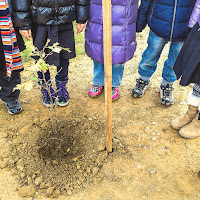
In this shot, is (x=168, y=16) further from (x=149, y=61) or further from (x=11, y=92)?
(x=11, y=92)

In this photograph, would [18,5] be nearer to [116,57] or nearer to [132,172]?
[116,57]

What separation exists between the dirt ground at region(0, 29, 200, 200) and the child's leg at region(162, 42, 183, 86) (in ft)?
1.17

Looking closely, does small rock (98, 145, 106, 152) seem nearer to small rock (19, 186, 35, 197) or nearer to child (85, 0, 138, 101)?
small rock (19, 186, 35, 197)

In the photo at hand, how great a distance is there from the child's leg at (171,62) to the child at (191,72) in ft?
1.20

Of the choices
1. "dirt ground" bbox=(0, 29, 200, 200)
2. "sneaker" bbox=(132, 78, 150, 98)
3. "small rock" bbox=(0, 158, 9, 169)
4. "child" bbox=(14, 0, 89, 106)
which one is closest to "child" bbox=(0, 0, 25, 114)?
"child" bbox=(14, 0, 89, 106)

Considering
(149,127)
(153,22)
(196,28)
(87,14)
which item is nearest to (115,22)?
(87,14)

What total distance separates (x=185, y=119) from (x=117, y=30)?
4.24ft

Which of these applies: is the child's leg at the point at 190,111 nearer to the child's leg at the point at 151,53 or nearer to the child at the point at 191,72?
the child at the point at 191,72

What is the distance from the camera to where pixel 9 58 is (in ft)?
7.07

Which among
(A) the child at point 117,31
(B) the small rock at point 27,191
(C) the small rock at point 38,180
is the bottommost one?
(B) the small rock at point 27,191

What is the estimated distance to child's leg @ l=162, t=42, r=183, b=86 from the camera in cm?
254

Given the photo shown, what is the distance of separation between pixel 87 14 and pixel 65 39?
36cm

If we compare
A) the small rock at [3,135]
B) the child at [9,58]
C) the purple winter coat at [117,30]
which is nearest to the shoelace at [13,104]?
the child at [9,58]

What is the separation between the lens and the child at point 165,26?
222 cm
